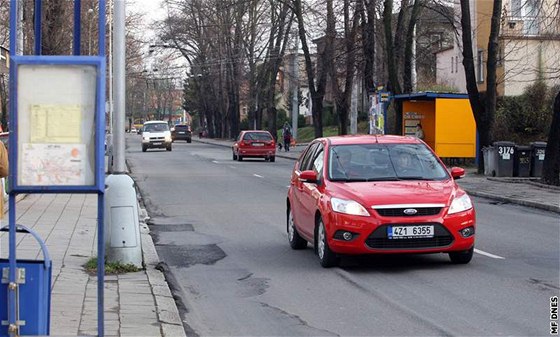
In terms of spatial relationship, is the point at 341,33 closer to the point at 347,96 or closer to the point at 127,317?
the point at 347,96

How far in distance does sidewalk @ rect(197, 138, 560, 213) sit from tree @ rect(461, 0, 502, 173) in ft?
5.48

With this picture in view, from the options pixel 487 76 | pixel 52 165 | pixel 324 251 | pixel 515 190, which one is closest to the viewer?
pixel 52 165

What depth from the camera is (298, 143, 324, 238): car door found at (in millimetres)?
11320

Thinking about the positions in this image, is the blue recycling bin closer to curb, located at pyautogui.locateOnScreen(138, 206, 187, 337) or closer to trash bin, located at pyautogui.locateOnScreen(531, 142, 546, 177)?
curb, located at pyautogui.locateOnScreen(138, 206, 187, 337)

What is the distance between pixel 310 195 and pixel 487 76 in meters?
19.5

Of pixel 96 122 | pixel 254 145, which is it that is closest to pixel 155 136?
pixel 254 145

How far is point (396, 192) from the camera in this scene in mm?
10492

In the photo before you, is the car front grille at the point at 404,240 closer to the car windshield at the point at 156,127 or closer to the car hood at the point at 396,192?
the car hood at the point at 396,192

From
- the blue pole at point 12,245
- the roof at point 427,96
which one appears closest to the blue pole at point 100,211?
the blue pole at point 12,245

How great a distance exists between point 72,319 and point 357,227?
3.76m

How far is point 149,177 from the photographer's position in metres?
30.1

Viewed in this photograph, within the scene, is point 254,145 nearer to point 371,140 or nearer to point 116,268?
point 371,140

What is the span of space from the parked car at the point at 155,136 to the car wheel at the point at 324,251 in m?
46.0

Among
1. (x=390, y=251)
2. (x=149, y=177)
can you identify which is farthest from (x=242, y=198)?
(x=390, y=251)
